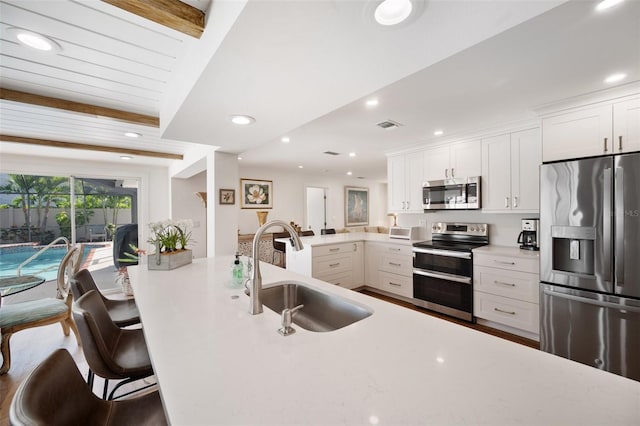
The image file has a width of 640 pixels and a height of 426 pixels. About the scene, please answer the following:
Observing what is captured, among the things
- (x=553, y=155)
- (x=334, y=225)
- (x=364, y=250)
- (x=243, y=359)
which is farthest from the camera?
(x=334, y=225)

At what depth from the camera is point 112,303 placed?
2.04 m

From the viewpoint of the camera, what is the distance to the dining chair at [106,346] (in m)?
1.07

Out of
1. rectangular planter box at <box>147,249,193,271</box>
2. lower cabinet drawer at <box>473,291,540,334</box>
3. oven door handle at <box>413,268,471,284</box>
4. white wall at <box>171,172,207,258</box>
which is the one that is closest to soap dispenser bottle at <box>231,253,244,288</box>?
rectangular planter box at <box>147,249,193,271</box>

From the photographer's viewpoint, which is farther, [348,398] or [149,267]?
[149,267]

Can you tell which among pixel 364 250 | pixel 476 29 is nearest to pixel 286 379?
pixel 476 29

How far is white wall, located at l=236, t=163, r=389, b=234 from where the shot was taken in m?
5.95

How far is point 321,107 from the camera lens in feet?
6.08

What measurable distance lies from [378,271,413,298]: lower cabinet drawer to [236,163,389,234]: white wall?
3.05m

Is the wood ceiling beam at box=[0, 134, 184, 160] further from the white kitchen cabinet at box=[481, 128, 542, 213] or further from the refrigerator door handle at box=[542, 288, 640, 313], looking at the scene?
the refrigerator door handle at box=[542, 288, 640, 313]

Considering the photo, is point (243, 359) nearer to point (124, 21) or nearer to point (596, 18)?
point (124, 21)

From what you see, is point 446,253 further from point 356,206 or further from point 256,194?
point 356,206

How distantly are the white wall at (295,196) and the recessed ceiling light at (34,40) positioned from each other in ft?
13.7

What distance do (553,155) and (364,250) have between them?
2561 mm

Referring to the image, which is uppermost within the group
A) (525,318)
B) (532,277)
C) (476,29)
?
(476,29)
